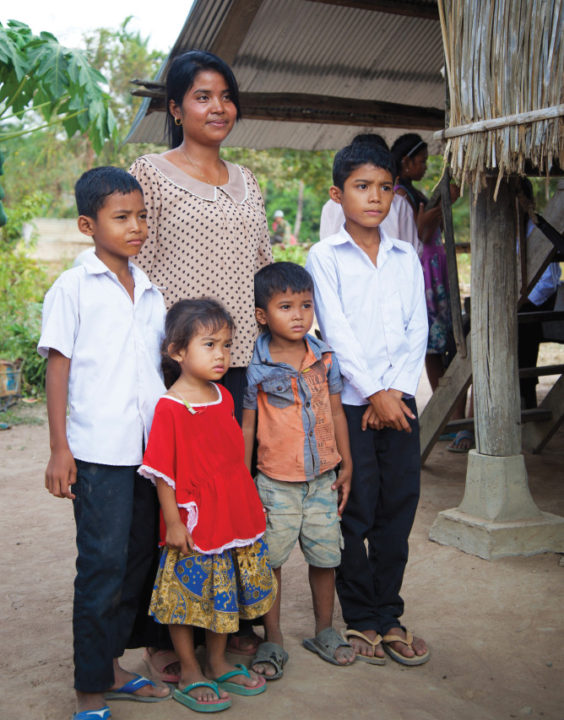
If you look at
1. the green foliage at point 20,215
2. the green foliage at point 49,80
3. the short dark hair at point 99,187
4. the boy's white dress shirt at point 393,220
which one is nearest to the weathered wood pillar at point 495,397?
the boy's white dress shirt at point 393,220

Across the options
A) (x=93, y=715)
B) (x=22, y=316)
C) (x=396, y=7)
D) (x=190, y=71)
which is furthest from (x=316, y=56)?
(x=22, y=316)

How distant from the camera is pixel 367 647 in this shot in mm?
2705

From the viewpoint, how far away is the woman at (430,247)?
498 centimetres

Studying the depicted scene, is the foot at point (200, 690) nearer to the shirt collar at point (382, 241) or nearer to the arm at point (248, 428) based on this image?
the arm at point (248, 428)

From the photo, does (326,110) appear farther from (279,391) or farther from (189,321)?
(189,321)

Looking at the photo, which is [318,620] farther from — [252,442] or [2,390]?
[2,390]

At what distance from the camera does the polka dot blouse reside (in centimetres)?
249

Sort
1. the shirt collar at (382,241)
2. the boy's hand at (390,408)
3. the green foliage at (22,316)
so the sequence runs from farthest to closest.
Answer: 1. the green foliage at (22,316)
2. the shirt collar at (382,241)
3. the boy's hand at (390,408)

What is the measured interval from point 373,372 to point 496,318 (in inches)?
56.6

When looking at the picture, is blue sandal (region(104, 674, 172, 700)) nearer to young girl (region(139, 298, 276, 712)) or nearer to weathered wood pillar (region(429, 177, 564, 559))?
young girl (region(139, 298, 276, 712))

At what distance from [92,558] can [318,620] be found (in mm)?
924

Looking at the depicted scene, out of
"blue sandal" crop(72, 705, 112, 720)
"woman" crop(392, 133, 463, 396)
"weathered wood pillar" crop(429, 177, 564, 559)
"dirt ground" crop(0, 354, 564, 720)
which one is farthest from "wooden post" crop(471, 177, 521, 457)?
"blue sandal" crop(72, 705, 112, 720)

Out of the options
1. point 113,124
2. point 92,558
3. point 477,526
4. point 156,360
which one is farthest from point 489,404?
point 113,124

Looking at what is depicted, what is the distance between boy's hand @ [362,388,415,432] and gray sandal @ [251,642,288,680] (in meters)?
0.85
